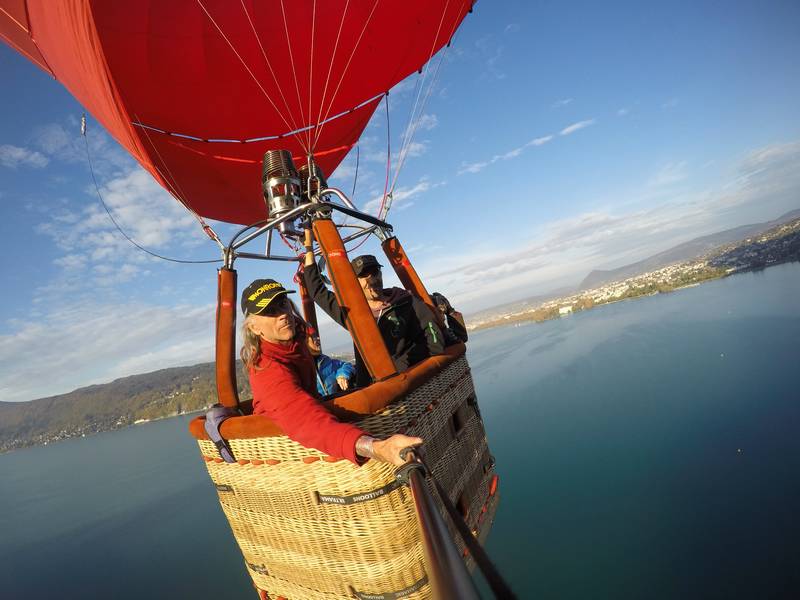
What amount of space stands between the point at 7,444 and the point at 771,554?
131 meters

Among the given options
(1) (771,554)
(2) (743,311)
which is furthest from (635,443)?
(2) (743,311)

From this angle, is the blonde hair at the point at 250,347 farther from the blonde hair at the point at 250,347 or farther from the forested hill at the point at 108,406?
the forested hill at the point at 108,406

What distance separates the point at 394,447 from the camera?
827mm

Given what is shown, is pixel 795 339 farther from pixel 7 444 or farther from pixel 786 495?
pixel 7 444

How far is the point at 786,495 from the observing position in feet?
29.7

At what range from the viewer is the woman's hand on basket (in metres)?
0.81

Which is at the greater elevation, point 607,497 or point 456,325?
point 456,325

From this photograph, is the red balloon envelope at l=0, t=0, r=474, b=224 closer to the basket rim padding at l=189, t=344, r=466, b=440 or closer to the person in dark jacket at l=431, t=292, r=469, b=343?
the person in dark jacket at l=431, t=292, r=469, b=343

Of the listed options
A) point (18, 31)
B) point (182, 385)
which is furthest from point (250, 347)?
point (182, 385)

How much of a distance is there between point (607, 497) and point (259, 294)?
11843mm

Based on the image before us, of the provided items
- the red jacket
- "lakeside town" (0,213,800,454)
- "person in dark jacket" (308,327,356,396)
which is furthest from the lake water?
"lakeside town" (0,213,800,454)

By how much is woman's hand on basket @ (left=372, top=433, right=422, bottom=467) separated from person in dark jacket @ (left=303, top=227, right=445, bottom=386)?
889 mm

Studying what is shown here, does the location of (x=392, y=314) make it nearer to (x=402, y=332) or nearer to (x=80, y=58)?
(x=402, y=332)

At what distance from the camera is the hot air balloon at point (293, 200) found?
111 cm
